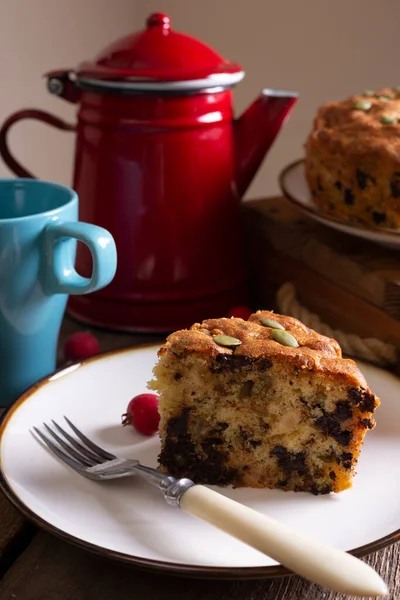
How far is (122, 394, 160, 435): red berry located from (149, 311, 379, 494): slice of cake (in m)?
0.05

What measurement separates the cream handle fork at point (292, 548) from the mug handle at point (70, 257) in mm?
365

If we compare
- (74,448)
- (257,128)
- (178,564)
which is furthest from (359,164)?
(178,564)

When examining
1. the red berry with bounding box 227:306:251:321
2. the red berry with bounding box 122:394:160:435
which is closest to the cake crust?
the red berry with bounding box 122:394:160:435

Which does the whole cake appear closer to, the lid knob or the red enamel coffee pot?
the red enamel coffee pot

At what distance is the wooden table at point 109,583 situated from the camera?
76 centimetres

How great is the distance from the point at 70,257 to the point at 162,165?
0.28 metres

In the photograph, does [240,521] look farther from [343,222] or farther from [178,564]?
[343,222]

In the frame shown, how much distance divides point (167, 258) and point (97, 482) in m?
0.52

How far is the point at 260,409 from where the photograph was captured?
0.90m

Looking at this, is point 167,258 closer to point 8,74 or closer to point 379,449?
point 379,449

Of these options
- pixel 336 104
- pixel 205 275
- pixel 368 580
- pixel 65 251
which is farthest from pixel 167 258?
Result: pixel 368 580

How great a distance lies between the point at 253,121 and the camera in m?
1.39

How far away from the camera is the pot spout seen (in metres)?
1.37

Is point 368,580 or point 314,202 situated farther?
point 314,202
